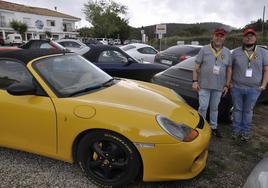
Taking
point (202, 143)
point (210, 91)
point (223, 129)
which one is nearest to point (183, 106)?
point (202, 143)

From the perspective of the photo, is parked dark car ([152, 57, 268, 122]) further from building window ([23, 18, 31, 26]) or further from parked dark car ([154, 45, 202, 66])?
building window ([23, 18, 31, 26])

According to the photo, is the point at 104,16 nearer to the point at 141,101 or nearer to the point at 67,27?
the point at 67,27

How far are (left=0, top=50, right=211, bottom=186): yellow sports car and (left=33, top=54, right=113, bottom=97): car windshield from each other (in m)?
0.01

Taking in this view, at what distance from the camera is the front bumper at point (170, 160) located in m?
2.81

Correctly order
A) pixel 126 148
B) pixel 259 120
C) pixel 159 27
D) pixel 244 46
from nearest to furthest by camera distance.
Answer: pixel 126 148, pixel 244 46, pixel 259 120, pixel 159 27

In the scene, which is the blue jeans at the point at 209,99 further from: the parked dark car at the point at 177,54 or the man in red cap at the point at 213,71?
the parked dark car at the point at 177,54

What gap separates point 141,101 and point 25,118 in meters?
1.30

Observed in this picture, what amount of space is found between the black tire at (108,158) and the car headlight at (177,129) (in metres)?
0.38

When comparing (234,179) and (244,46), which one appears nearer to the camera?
(234,179)

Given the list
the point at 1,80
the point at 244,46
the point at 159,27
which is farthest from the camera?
the point at 159,27

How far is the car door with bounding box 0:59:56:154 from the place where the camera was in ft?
10.3

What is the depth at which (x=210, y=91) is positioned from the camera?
4430mm

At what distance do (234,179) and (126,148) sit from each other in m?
1.41

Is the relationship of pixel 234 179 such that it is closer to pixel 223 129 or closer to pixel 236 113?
pixel 236 113
